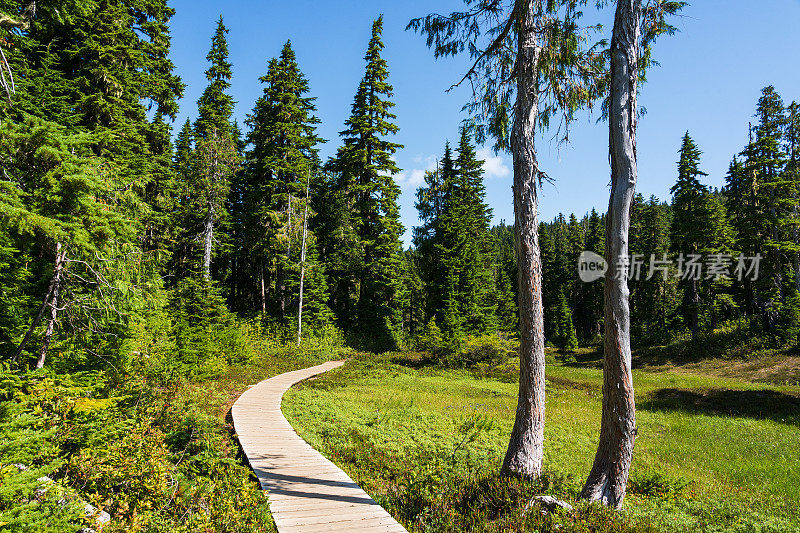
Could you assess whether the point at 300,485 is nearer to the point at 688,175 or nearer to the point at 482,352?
the point at 482,352

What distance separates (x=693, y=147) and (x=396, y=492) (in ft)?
143

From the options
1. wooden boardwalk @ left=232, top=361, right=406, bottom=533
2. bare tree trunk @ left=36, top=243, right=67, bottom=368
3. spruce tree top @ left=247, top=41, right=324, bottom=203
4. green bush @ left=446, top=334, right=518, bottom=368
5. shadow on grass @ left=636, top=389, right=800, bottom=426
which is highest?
spruce tree top @ left=247, top=41, right=324, bottom=203

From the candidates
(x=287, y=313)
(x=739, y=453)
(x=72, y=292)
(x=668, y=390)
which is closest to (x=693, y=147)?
(x=668, y=390)

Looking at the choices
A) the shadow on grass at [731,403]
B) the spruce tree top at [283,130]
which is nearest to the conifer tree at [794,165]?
the shadow on grass at [731,403]

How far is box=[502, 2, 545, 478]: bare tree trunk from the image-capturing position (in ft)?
21.4

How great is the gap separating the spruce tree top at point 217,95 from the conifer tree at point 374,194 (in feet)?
29.0

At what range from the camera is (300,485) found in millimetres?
6227

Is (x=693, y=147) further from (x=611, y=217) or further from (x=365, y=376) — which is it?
(x=611, y=217)

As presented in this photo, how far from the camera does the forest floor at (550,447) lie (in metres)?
5.46

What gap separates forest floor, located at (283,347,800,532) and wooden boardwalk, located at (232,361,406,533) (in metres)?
0.40

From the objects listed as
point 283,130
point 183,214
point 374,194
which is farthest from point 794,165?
point 183,214

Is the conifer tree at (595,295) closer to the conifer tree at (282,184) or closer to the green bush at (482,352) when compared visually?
the green bush at (482,352)
